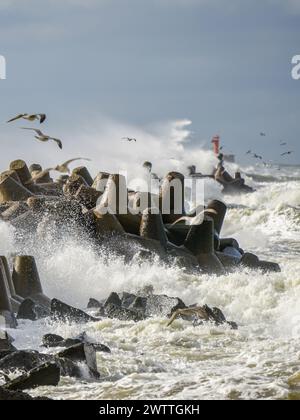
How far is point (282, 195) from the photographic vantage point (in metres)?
45.2

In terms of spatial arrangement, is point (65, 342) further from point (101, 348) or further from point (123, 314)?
point (123, 314)

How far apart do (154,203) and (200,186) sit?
27641mm

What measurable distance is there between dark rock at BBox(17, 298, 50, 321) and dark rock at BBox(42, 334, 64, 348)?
5.39ft

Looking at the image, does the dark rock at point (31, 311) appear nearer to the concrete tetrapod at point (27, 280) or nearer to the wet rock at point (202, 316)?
the concrete tetrapod at point (27, 280)

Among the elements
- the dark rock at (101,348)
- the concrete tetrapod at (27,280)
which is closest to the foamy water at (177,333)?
the dark rock at (101,348)

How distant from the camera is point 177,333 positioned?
12.0 meters

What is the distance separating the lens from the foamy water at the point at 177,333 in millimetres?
8898

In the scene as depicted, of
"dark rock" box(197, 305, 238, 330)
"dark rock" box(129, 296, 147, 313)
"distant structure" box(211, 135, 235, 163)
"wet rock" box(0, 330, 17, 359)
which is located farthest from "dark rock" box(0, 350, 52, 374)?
"distant structure" box(211, 135, 235, 163)

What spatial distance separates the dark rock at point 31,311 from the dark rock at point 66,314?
0.62ft

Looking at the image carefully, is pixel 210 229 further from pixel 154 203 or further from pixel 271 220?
pixel 271 220

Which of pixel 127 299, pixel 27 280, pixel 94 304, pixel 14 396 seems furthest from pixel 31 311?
pixel 14 396

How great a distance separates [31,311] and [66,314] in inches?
18.5

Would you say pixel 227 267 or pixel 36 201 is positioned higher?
pixel 36 201

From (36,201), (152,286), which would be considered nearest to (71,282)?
(152,286)
